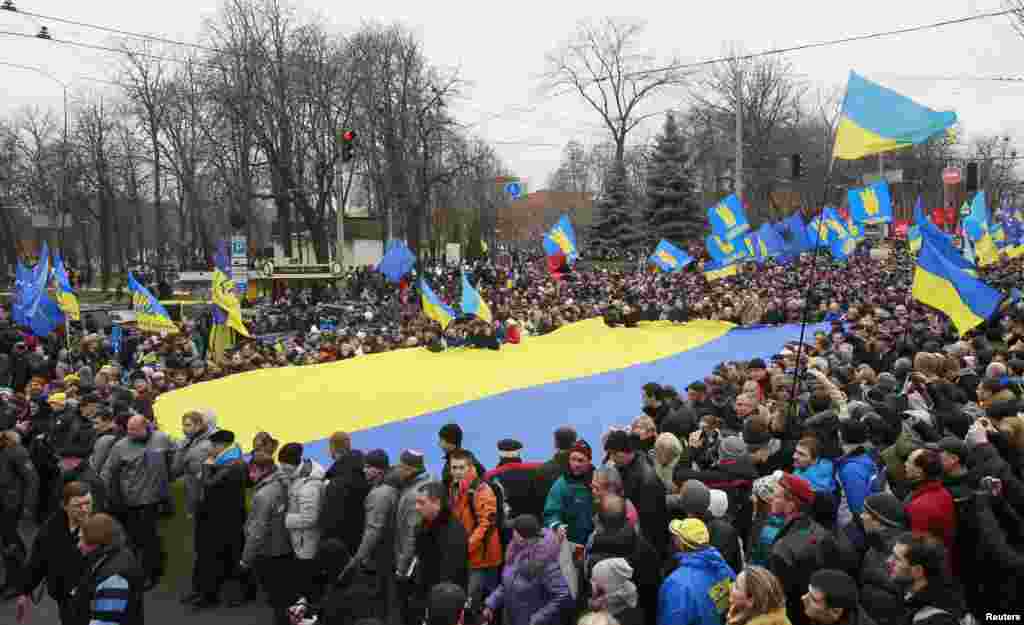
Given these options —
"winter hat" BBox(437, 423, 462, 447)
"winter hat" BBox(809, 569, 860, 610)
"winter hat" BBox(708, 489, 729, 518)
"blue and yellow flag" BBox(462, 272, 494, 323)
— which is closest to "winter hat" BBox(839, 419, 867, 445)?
"winter hat" BBox(708, 489, 729, 518)

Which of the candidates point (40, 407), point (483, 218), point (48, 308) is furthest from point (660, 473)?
point (483, 218)

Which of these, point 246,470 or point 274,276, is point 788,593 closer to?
point 246,470

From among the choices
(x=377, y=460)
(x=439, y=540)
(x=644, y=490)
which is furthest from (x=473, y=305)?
(x=439, y=540)

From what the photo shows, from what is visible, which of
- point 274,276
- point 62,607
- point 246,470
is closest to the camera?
point 62,607

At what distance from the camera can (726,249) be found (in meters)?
19.5

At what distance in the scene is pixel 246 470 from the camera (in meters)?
7.06

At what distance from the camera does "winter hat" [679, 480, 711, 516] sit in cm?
474

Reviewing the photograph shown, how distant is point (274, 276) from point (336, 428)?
80.7 ft

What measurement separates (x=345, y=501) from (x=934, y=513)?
13.3 feet

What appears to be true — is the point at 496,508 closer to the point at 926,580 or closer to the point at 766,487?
the point at 766,487

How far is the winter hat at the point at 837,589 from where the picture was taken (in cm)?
348

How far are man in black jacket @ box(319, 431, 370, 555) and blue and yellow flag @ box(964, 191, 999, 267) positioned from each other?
68.2ft

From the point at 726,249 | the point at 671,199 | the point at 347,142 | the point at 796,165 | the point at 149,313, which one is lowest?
the point at 149,313

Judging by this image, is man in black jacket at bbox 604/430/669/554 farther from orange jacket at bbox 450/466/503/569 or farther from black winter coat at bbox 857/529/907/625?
black winter coat at bbox 857/529/907/625
